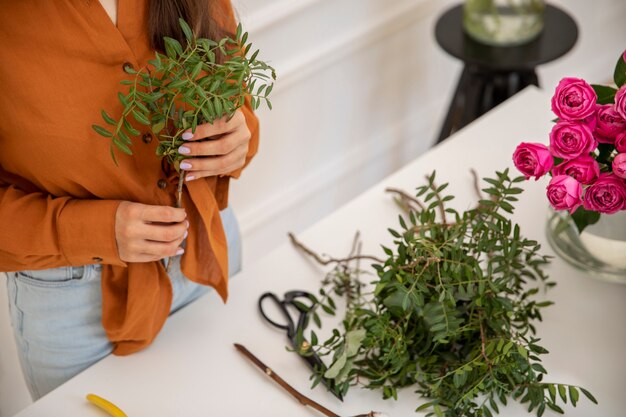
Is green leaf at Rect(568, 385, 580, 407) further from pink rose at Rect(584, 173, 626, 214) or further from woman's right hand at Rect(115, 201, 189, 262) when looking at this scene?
woman's right hand at Rect(115, 201, 189, 262)

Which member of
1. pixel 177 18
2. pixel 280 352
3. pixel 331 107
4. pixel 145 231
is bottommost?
pixel 331 107

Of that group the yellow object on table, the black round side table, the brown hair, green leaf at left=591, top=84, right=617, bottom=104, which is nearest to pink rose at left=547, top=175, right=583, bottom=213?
green leaf at left=591, top=84, right=617, bottom=104

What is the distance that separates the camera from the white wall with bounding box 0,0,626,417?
1.85 metres

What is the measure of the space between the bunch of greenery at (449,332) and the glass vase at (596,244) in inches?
5.0

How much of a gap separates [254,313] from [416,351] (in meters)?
0.26

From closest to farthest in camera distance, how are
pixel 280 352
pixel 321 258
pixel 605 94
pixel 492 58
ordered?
1. pixel 605 94
2. pixel 280 352
3. pixel 321 258
4. pixel 492 58

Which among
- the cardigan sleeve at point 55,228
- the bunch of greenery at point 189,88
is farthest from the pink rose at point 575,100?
the cardigan sleeve at point 55,228

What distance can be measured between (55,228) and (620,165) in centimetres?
71

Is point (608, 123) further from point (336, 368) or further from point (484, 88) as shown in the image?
point (484, 88)

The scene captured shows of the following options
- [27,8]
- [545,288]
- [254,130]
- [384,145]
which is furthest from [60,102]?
[384,145]

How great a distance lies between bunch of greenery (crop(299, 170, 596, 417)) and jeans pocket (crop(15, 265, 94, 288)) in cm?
33

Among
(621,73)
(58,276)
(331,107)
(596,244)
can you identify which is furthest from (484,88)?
(58,276)

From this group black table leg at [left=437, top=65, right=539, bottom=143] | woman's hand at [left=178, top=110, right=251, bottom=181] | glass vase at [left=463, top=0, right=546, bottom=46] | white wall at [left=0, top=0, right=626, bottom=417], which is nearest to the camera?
woman's hand at [left=178, top=110, right=251, bottom=181]

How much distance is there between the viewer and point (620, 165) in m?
0.92
